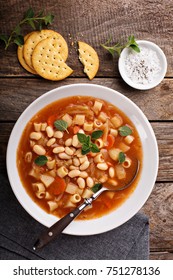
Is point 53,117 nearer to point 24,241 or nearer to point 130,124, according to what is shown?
point 130,124

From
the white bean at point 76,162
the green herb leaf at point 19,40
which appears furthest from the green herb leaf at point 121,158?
the green herb leaf at point 19,40

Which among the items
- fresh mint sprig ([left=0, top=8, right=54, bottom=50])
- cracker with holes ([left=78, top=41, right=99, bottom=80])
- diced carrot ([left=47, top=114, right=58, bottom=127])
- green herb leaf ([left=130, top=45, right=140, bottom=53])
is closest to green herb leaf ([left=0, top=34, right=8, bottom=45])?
fresh mint sprig ([left=0, top=8, right=54, bottom=50])

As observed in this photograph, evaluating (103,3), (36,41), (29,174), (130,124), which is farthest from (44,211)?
(103,3)

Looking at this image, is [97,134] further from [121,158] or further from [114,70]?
[114,70]

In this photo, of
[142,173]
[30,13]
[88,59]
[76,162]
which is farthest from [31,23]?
[142,173]

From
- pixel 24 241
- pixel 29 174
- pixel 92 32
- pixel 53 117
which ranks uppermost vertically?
pixel 92 32
